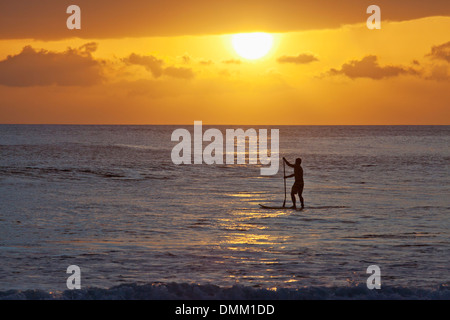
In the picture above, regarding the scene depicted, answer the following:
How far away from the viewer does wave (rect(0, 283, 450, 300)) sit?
10.8 m

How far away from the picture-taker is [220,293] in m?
11.0

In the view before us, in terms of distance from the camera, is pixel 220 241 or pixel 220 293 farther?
pixel 220 241

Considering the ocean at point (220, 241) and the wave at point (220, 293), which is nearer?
the wave at point (220, 293)

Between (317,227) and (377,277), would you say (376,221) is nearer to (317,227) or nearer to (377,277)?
(317,227)

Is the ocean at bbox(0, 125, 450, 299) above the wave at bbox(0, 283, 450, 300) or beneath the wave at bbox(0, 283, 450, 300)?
above

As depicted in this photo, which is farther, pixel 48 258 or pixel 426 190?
pixel 426 190

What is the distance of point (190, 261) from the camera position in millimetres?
13719

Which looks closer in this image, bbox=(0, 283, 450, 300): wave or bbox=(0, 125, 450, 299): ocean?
bbox=(0, 283, 450, 300): wave

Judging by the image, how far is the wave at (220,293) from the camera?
10.8 m

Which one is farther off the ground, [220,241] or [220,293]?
[220,241]

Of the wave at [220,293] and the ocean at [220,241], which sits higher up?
the ocean at [220,241]

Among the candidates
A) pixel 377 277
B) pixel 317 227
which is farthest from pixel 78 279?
pixel 317 227

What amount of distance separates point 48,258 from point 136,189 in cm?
1616
